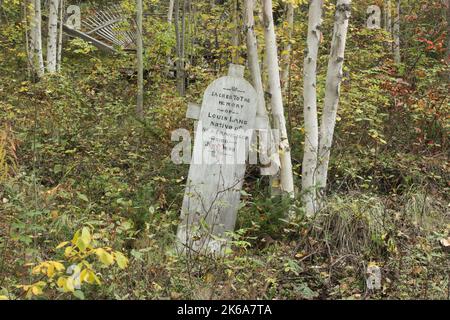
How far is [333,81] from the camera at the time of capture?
600cm

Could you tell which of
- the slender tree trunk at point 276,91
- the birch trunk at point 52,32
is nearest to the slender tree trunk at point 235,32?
the slender tree trunk at point 276,91

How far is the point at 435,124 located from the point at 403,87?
95 centimetres

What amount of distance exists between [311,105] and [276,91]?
1.46 feet

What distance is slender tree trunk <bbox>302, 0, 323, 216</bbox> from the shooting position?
598cm

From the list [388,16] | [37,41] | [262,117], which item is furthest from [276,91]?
[388,16]

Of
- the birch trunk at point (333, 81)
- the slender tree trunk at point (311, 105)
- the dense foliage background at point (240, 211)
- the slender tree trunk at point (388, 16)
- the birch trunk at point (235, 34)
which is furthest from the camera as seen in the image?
the slender tree trunk at point (388, 16)

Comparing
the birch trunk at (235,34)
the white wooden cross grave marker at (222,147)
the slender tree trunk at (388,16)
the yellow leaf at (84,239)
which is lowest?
the yellow leaf at (84,239)

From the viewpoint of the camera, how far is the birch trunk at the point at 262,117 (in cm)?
608

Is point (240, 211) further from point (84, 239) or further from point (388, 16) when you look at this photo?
point (388, 16)

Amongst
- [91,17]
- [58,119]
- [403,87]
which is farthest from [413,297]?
[91,17]

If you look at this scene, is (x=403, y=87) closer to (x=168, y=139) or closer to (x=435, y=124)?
(x=435, y=124)

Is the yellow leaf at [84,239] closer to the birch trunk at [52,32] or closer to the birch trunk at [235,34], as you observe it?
the birch trunk at [235,34]

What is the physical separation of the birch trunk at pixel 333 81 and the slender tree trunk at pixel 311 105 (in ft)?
0.28

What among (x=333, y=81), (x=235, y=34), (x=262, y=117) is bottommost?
(x=262, y=117)
